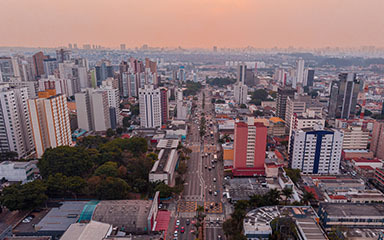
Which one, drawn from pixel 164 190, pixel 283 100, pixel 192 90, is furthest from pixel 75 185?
pixel 192 90

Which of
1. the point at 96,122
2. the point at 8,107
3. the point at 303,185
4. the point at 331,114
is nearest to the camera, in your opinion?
the point at 303,185

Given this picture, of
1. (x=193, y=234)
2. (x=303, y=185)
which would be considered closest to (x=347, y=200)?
(x=303, y=185)

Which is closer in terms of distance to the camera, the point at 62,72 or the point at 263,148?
the point at 263,148

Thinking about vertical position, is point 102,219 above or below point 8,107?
below

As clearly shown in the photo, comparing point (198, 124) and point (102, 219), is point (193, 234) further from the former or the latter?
point (198, 124)

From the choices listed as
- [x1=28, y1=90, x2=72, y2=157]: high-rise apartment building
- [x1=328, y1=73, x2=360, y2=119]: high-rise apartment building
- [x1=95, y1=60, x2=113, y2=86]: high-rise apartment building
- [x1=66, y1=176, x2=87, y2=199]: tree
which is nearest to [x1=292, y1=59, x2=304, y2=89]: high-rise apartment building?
[x1=328, y1=73, x2=360, y2=119]: high-rise apartment building

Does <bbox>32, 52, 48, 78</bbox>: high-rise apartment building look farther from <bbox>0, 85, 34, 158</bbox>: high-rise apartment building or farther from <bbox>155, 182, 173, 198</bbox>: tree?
<bbox>155, 182, 173, 198</bbox>: tree

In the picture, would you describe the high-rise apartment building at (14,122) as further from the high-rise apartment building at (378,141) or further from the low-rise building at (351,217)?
the high-rise apartment building at (378,141)

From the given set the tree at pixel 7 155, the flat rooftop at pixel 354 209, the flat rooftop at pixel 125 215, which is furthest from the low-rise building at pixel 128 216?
the tree at pixel 7 155
